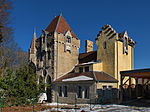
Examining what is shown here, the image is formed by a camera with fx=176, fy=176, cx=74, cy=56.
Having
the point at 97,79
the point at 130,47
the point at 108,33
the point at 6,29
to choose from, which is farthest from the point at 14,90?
the point at 130,47

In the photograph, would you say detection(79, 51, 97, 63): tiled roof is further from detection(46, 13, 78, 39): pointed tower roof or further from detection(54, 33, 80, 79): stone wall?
detection(46, 13, 78, 39): pointed tower roof

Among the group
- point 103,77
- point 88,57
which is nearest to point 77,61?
point 88,57

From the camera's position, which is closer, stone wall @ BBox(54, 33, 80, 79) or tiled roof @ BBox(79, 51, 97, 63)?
stone wall @ BBox(54, 33, 80, 79)

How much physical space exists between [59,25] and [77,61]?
779 cm

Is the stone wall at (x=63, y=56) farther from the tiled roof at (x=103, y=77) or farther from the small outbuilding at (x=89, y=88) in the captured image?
the tiled roof at (x=103, y=77)

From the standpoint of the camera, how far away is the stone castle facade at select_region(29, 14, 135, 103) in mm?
25719

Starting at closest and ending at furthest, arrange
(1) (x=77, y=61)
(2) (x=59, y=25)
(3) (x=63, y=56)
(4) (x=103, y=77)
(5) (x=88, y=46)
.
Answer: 1. (4) (x=103, y=77)
2. (3) (x=63, y=56)
3. (2) (x=59, y=25)
4. (1) (x=77, y=61)
5. (5) (x=88, y=46)

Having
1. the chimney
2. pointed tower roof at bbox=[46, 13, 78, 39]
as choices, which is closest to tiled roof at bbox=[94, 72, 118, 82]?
the chimney

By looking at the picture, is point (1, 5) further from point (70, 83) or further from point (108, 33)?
point (108, 33)

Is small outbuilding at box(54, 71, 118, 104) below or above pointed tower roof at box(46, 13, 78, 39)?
below

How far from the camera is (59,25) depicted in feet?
111

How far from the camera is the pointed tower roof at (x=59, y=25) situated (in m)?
33.1

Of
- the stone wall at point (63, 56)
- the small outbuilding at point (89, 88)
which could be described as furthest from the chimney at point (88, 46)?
the small outbuilding at point (89, 88)

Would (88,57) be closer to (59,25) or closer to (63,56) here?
(63,56)
